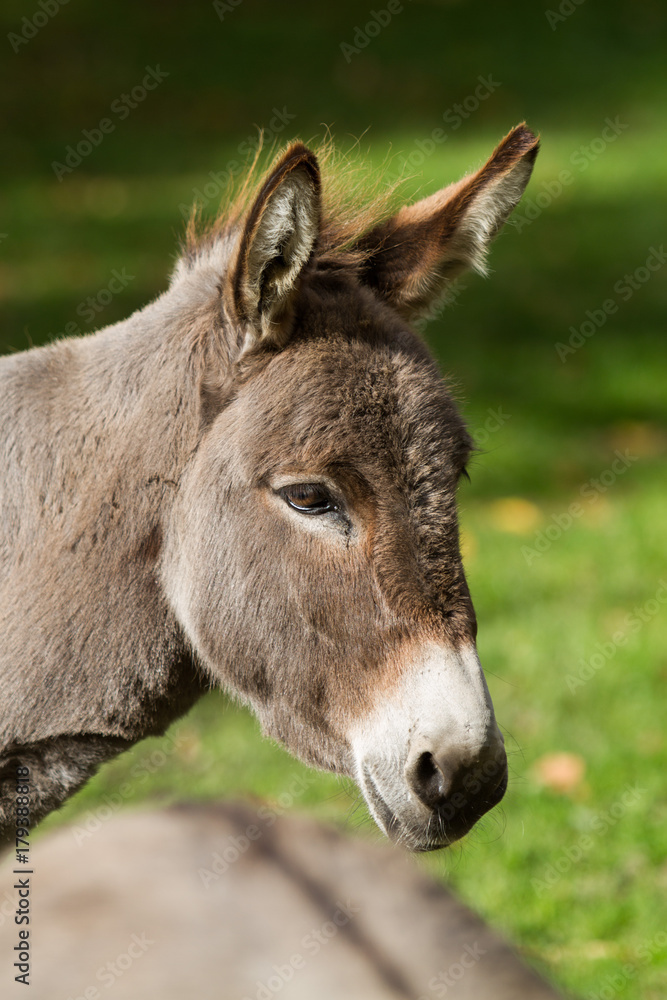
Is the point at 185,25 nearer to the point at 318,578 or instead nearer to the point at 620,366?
the point at 620,366

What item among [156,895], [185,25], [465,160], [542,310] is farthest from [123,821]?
[185,25]

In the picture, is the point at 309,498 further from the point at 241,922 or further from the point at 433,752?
the point at 241,922

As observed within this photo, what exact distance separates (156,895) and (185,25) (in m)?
16.7

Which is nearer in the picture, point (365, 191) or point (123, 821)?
point (365, 191)

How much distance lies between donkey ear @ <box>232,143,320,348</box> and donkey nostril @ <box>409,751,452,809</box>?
1.08 meters

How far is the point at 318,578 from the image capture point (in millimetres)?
2486

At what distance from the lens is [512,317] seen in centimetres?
1051

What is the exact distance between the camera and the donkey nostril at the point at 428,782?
2338 mm

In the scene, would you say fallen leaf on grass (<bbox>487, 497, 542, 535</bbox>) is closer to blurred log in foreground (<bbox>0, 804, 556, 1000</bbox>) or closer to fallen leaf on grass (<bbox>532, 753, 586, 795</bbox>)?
fallen leaf on grass (<bbox>532, 753, 586, 795</bbox>)

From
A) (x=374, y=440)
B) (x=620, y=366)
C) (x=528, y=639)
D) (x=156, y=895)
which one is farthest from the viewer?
(x=620, y=366)

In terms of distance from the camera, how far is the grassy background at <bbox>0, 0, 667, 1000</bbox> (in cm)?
492

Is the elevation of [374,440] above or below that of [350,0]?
above

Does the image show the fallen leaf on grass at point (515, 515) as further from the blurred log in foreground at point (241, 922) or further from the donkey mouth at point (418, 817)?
the donkey mouth at point (418, 817)

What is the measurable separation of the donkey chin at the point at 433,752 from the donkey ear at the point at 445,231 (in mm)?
1081
